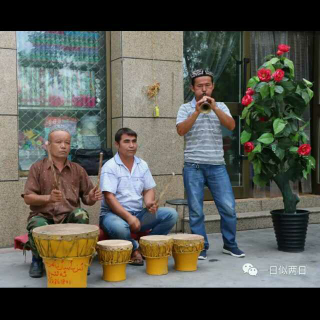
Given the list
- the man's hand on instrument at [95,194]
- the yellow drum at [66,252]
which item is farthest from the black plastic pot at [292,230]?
the yellow drum at [66,252]

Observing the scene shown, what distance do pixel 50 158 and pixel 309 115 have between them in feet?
15.6

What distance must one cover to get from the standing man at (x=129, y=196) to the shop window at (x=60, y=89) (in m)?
1.50

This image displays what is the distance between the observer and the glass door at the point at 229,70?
689 centimetres

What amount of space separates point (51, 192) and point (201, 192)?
5.02ft

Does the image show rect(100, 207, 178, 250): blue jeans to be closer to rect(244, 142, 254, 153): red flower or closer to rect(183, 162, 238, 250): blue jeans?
rect(183, 162, 238, 250): blue jeans

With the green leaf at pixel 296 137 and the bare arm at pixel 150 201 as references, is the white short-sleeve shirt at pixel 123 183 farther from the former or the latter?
the green leaf at pixel 296 137


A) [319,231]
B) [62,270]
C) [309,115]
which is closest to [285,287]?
[62,270]

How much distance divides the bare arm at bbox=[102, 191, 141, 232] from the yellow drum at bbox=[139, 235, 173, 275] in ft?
0.80

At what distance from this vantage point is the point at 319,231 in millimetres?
6430

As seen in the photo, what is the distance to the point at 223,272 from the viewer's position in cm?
445

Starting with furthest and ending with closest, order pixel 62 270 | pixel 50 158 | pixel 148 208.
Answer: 1. pixel 148 208
2. pixel 50 158
3. pixel 62 270

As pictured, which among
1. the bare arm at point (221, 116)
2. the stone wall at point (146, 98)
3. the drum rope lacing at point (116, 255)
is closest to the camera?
the drum rope lacing at point (116, 255)

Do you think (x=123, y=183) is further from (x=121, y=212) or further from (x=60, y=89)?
(x=60, y=89)

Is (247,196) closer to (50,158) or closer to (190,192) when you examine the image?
(190,192)
